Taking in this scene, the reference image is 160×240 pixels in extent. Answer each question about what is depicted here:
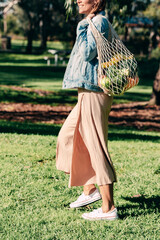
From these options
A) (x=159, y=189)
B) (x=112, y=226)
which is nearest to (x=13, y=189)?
(x=112, y=226)

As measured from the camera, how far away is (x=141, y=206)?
4164 millimetres

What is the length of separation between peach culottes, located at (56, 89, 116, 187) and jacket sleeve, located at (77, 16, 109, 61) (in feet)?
1.19

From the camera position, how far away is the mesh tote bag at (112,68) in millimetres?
3520

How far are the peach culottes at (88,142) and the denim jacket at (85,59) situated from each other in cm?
11

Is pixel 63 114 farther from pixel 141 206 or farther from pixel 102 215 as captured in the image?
pixel 102 215

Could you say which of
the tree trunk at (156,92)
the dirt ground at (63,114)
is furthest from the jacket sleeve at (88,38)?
the tree trunk at (156,92)

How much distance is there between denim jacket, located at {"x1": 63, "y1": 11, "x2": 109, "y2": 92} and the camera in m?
3.52

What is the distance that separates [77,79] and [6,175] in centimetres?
179

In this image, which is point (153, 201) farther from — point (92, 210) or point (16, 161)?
point (16, 161)

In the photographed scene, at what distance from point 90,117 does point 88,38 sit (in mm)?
692

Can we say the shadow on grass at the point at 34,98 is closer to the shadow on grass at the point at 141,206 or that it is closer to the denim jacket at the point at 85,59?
the shadow on grass at the point at 141,206

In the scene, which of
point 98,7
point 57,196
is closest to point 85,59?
point 98,7

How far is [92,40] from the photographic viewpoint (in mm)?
3506

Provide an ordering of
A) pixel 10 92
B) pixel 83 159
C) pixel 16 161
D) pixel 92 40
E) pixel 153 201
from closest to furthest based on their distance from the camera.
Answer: pixel 92 40, pixel 83 159, pixel 153 201, pixel 16 161, pixel 10 92
